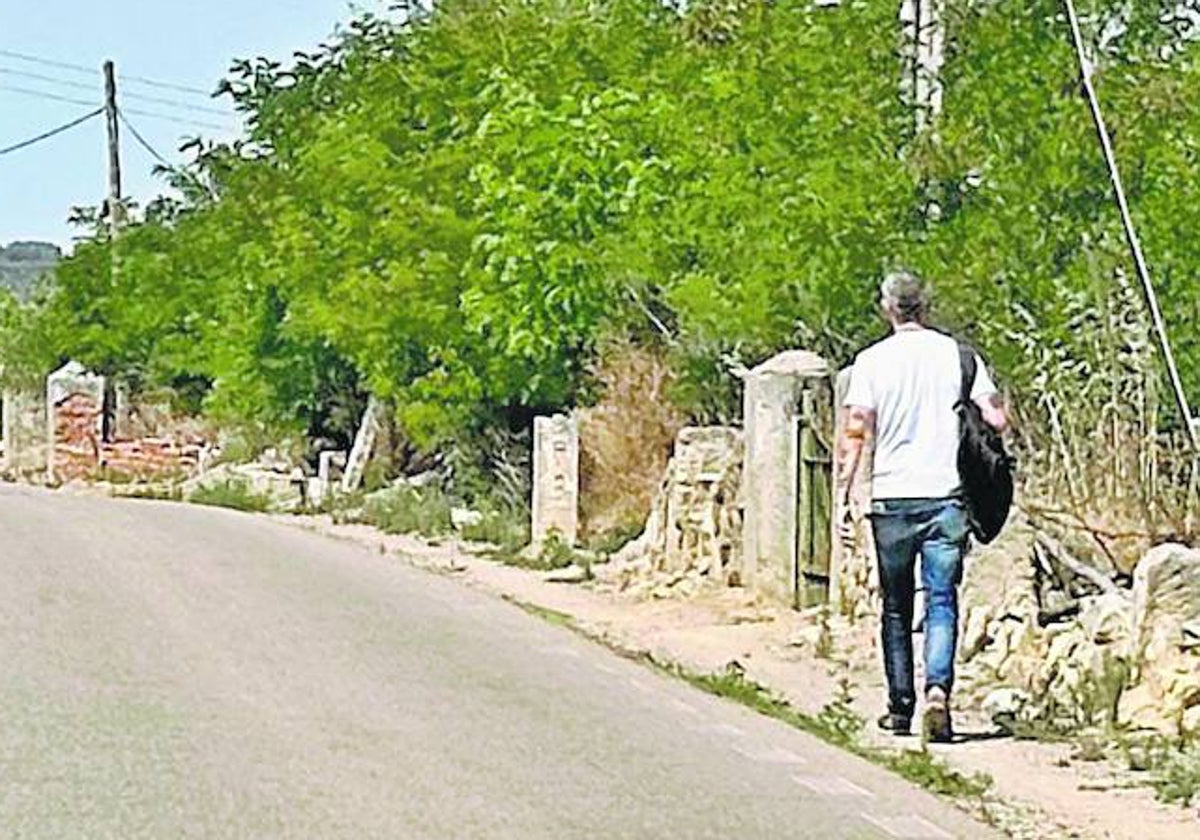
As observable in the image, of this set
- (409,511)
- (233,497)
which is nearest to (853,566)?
(409,511)

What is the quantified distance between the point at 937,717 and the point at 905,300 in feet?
6.35

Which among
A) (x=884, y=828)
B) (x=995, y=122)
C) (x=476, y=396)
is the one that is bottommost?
(x=884, y=828)

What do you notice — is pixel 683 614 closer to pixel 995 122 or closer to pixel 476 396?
pixel 995 122

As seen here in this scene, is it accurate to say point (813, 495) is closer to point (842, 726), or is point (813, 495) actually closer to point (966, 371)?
point (842, 726)

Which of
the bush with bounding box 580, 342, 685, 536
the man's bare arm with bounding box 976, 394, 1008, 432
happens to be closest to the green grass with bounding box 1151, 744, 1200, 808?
the man's bare arm with bounding box 976, 394, 1008, 432

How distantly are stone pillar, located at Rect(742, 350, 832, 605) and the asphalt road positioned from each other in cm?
174

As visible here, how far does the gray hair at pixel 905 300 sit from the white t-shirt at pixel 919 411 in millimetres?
153

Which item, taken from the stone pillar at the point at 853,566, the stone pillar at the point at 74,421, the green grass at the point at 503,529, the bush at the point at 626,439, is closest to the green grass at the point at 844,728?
the stone pillar at the point at 853,566

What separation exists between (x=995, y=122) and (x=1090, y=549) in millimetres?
5080

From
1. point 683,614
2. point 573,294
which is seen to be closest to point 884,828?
point 683,614

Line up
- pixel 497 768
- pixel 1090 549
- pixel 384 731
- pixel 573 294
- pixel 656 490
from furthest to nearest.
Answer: pixel 573 294, pixel 656 490, pixel 1090 549, pixel 384 731, pixel 497 768

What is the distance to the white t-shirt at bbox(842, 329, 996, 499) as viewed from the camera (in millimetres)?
11281

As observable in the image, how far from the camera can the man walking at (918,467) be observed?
37.0ft

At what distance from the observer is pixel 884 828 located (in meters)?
9.32
